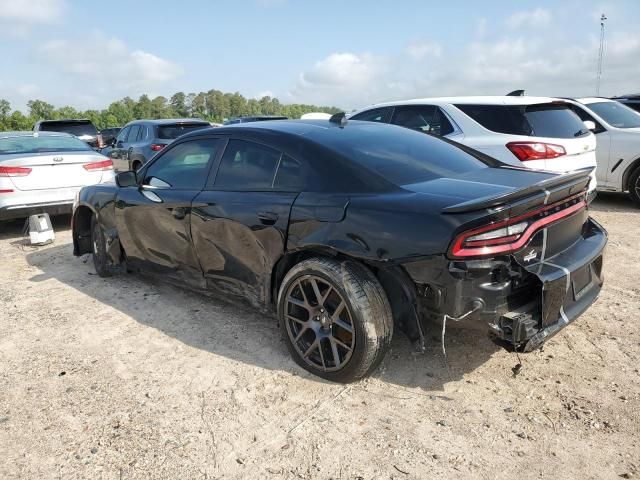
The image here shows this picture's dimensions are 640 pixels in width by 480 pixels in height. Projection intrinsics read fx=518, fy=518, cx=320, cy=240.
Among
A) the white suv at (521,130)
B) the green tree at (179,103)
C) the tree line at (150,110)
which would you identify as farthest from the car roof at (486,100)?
the green tree at (179,103)

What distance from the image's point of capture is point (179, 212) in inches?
153

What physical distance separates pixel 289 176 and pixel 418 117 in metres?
4.02

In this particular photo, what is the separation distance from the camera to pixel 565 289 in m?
2.69

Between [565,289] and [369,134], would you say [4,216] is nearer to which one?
[369,134]

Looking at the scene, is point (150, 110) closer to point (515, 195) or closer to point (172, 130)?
point (172, 130)

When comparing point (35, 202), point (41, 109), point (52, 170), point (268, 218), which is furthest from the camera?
point (41, 109)

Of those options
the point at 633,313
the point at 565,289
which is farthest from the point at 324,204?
the point at 633,313

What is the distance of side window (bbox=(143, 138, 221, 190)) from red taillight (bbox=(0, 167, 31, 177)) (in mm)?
3246

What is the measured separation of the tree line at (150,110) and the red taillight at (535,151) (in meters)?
32.8

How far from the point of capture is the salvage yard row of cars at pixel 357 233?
2.54 metres

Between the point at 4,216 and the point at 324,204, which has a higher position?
the point at 324,204

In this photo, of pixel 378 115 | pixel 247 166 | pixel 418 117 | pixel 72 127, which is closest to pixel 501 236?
pixel 247 166

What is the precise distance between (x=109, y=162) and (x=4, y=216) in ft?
5.35

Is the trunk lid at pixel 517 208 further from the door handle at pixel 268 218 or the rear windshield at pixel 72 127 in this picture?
the rear windshield at pixel 72 127
